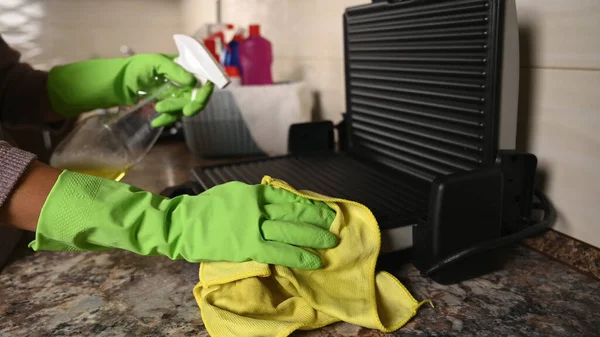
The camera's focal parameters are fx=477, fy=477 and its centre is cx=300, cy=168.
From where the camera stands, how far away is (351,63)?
111 centimetres

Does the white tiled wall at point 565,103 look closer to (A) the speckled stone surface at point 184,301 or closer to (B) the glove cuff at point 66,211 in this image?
(A) the speckled stone surface at point 184,301

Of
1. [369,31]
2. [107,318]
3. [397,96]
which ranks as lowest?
[107,318]

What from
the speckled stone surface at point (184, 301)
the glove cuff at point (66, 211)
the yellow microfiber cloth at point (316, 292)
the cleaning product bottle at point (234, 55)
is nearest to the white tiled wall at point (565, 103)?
the speckled stone surface at point (184, 301)


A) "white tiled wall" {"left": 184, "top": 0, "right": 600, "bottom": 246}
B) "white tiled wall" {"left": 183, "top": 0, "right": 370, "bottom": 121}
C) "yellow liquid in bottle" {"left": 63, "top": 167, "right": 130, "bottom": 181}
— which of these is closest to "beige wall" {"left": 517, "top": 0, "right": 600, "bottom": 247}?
"white tiled wall" {"left": 184, "top": 0, "right": 600, "bottom": 246}

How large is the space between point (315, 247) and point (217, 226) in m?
0.13

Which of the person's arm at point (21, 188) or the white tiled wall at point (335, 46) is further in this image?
the white tiled wall at point (335, 46)

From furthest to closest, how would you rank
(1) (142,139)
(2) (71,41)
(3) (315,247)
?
(2) (71,41) → (1) (142,139) → (3) (315,247)

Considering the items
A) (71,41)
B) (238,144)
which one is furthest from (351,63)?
(71,41)

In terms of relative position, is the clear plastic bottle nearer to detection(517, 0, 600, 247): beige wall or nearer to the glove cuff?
the glove cuff

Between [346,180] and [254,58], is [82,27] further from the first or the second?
[346,180]

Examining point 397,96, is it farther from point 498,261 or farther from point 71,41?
point 71,41

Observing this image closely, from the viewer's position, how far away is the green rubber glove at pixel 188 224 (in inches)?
23.1

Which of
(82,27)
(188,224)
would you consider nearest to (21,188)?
(188,224)

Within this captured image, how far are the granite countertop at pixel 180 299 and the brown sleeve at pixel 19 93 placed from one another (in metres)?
0.52
